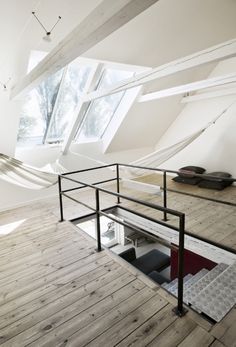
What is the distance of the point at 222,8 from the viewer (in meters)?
3.53

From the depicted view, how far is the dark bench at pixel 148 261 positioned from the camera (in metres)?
4.98

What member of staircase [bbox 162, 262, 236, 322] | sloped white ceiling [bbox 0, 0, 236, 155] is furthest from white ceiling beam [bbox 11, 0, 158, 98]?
staircase [bbox 162, 262, 236, 322]

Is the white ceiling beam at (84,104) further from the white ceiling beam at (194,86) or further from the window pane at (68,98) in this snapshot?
the white ceiling beam at (194,86)

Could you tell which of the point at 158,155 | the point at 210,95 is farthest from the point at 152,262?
the point at 210,95

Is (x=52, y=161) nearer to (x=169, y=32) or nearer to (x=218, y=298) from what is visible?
(x=169, y=32)

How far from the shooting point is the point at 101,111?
4.94 metres

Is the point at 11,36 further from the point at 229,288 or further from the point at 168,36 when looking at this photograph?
the point at 229,288

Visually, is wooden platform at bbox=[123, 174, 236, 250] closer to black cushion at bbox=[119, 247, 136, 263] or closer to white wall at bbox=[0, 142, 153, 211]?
white wall at bbox=[0, 142, 153, 211]

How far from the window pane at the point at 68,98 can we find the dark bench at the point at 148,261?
9.33 ft

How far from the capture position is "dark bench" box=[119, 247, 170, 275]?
16.4ft

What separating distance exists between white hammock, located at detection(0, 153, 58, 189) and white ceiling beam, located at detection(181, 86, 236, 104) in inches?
143

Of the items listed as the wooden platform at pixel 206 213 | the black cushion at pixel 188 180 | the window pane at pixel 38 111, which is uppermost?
the window pane at pixel 38 111

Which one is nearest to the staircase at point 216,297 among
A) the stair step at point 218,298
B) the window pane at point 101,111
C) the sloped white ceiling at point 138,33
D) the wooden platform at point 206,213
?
the stair step at point 218,298

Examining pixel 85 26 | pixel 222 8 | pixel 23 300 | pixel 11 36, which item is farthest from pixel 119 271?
pixel 222 8
